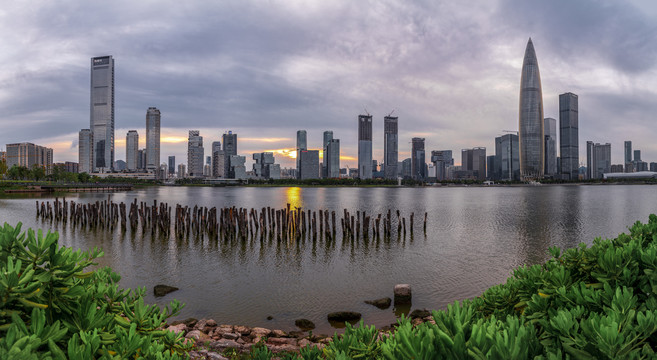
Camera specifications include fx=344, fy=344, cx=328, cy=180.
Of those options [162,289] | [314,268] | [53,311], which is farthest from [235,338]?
[314,268]

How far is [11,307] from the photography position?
253cm

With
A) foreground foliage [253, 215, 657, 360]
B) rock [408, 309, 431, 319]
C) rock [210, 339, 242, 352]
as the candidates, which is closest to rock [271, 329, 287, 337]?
rock [210, 339, 242, 352]

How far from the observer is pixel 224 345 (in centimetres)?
1015

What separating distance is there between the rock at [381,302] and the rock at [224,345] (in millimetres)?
6513

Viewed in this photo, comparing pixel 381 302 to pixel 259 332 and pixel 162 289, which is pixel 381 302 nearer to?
pixel 259 332

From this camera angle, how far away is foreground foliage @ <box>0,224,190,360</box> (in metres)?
2.31

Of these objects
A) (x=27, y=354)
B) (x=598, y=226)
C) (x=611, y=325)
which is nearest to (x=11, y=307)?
(x=27, y=354)

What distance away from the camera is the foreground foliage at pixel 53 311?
231 centimetres

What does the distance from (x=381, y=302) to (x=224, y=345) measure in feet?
23.2

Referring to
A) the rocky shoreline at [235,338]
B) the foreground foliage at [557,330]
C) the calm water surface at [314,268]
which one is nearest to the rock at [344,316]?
the calm water surface at [314,268]

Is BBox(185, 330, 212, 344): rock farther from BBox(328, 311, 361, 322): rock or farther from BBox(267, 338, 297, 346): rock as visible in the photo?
BBox(328, 311, 361, 322): rock

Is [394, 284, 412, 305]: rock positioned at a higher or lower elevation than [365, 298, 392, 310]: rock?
higher

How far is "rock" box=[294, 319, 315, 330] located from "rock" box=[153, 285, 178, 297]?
706 cm

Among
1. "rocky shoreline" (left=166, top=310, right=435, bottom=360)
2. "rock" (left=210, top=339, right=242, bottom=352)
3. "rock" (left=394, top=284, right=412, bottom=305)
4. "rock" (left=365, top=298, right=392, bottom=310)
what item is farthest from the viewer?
"rock" (left=394, top=284, right=412, bottom=305)
